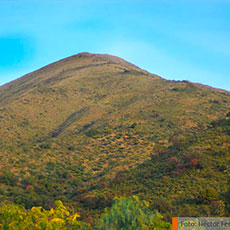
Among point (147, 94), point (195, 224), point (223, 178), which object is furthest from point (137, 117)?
point (195, 224)

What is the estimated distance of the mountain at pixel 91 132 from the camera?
95.0 feet

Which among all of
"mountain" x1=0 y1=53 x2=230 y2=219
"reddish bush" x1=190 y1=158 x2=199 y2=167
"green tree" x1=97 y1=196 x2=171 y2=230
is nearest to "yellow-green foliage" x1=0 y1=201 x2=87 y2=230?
"green tree" x1=97 y1=196 x2=171 y2=230

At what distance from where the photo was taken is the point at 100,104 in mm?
60812

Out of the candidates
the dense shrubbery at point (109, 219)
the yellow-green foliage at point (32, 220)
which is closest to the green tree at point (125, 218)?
the dense shrubbery at point (109, 219)

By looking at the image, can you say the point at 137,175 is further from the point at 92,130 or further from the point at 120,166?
the point at 92,130

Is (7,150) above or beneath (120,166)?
above

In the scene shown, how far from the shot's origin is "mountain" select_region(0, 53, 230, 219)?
29.0 metres

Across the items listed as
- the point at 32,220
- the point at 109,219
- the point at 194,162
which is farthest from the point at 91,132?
the point at 109,219

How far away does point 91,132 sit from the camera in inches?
1757

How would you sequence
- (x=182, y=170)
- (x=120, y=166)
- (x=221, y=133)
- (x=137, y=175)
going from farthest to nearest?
(x=120, y=166) → (x=221, y=133) → (x=137, y=175) → (x=182, y=170)

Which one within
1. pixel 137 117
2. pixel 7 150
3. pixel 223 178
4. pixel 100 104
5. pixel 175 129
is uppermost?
pixel 100 104

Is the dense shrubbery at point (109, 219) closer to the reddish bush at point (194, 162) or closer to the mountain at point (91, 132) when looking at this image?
the mountain at point (91, 132)

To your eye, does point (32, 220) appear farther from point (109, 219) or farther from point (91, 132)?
point (91, 132)

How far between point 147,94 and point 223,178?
41.9 meters
